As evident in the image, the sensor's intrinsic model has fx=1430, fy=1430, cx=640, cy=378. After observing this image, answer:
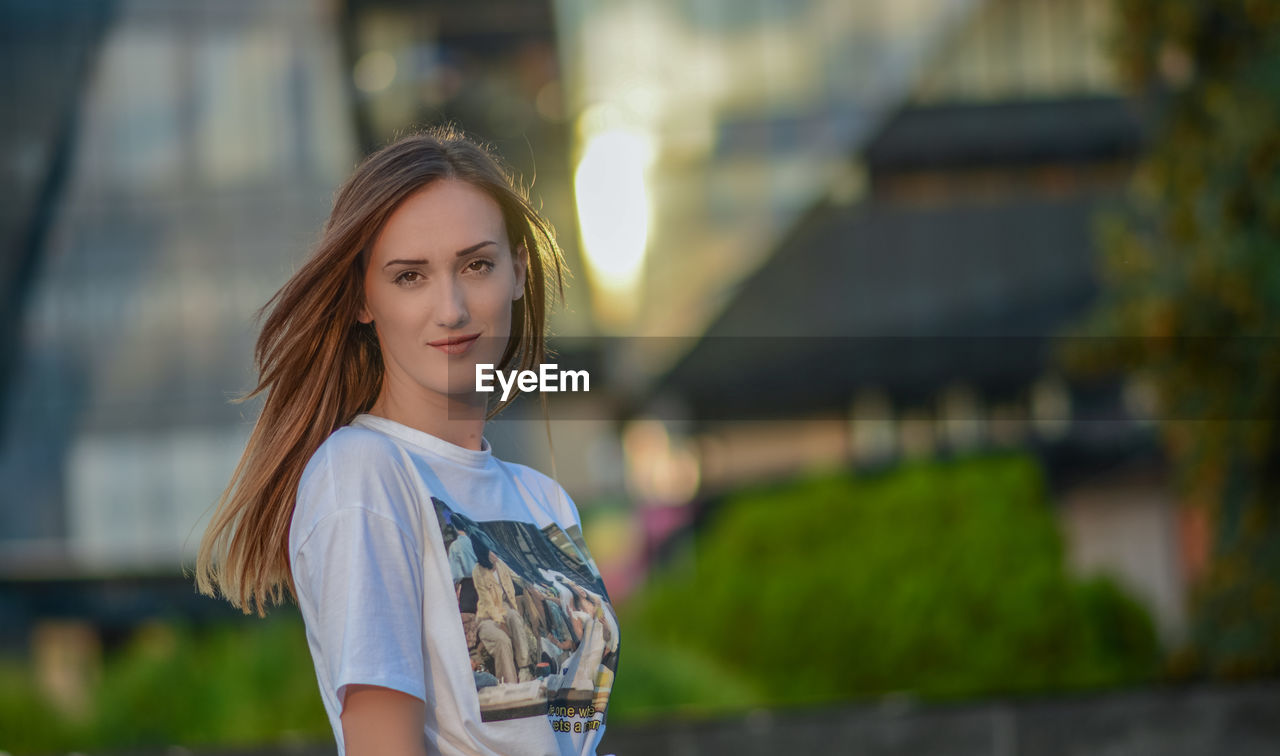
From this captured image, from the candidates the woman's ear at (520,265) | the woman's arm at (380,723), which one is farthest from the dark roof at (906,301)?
the woman's arm at (380,723)

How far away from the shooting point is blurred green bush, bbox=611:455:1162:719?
881 cm

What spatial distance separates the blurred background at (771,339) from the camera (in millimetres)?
7496

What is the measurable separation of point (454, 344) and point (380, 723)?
41 cm

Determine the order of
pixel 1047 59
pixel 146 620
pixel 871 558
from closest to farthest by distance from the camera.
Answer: pixel 871 558
pixel 146 620
pixel 1047 59

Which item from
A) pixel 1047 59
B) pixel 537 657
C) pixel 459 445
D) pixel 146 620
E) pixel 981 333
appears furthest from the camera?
pixel 1047 59

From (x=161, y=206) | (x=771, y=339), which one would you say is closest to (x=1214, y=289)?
(x=771, y=339)

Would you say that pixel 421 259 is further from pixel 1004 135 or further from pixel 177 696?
pixel 1004 135

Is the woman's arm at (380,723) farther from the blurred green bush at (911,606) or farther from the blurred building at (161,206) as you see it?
the blurred building at (161,206)

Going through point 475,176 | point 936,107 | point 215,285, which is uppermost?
point 936,107

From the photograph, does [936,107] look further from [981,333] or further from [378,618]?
[378,618]

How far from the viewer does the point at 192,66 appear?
48.1 feet

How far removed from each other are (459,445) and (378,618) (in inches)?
11.5

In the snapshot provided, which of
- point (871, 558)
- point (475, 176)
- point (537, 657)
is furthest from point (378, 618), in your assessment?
point (871, 558)

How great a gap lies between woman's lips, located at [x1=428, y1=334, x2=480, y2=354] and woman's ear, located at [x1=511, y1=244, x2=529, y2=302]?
0.42 ft
